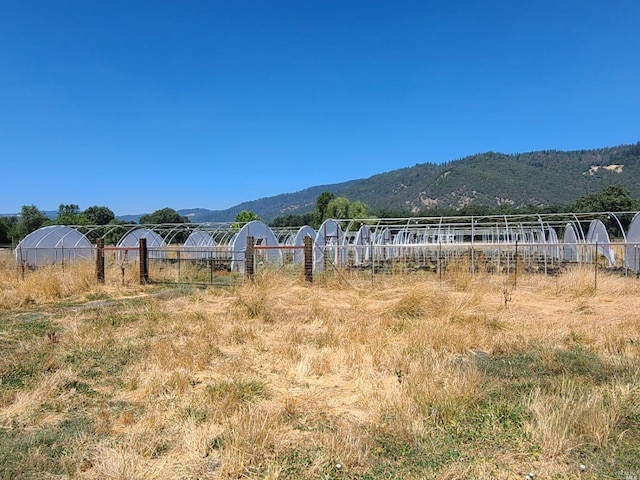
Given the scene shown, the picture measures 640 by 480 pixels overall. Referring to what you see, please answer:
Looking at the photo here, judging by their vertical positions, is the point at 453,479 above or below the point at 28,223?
below

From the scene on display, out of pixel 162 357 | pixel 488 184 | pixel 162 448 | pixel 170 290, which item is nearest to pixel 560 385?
pixel 162 448

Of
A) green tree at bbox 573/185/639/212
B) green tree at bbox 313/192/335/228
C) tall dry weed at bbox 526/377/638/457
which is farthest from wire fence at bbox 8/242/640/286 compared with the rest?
green tree at bbox 573/185/639/212

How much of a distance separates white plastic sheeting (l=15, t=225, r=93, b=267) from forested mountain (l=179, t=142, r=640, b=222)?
307 ft

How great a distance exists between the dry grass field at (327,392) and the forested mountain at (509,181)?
105172 mm

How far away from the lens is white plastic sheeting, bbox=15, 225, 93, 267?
25.9m

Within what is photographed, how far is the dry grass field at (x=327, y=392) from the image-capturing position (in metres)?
4.24

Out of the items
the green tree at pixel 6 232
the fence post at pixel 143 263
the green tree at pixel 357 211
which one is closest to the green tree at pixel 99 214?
the green tree at pixel 6 232

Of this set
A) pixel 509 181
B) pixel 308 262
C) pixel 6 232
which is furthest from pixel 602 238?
pixel 509 181

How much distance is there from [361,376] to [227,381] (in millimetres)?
2060

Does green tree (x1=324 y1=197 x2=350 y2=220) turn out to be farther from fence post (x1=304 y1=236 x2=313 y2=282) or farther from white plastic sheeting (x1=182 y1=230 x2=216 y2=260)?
fence post (x1=304 y1=236 x2=313 y2=282)

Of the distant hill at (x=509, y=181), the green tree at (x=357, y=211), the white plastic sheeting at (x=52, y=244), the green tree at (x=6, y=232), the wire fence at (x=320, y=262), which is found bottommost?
the wire fence at (x=320, y=262)

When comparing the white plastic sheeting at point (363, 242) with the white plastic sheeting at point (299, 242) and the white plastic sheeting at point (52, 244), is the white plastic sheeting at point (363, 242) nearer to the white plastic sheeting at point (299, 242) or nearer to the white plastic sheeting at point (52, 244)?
the white plastic sheeting at point (299, 242)

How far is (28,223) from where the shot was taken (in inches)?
2298

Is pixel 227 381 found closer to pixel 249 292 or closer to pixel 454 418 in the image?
pixel 454 418
